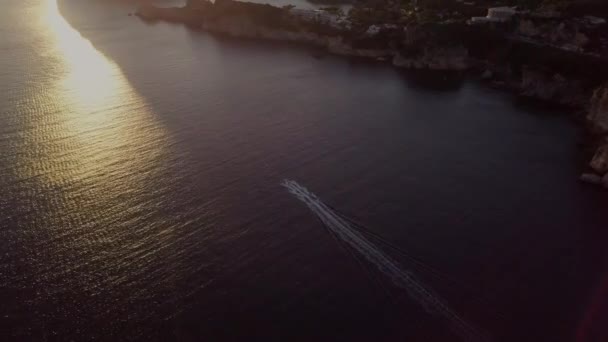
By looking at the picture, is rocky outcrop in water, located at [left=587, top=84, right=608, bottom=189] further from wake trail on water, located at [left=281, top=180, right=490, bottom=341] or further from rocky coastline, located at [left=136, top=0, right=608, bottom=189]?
wake trail on water, located at [left=281, top=180, right=490, bottom=341]

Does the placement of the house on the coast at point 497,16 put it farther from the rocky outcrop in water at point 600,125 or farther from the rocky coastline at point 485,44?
the rocky outcrop in water at point 600,125

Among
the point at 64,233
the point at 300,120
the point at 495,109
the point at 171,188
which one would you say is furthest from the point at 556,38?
the point at 64,233

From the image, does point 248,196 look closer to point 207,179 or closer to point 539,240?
point 207,179

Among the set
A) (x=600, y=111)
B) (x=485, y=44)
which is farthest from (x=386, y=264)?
(x=485, y=44)

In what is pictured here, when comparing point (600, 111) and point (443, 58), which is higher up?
point (443, 58)

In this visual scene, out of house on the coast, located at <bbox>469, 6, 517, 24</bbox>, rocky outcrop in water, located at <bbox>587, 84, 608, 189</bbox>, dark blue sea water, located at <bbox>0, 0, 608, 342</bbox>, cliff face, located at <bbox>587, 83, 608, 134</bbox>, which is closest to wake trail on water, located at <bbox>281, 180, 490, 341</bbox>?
dark blue sea water, located at <bbox>0, 0, 608, 342</bbox>

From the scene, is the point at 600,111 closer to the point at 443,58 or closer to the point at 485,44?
the point at 485,44

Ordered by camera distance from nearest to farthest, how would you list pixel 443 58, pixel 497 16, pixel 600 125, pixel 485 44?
pixel 600 125 < pixel 443 58 < pixel 485 44 < pixel 497 16

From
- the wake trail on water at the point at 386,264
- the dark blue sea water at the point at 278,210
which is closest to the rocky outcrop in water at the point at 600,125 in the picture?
the dark blue sea water at the point at 278,210
